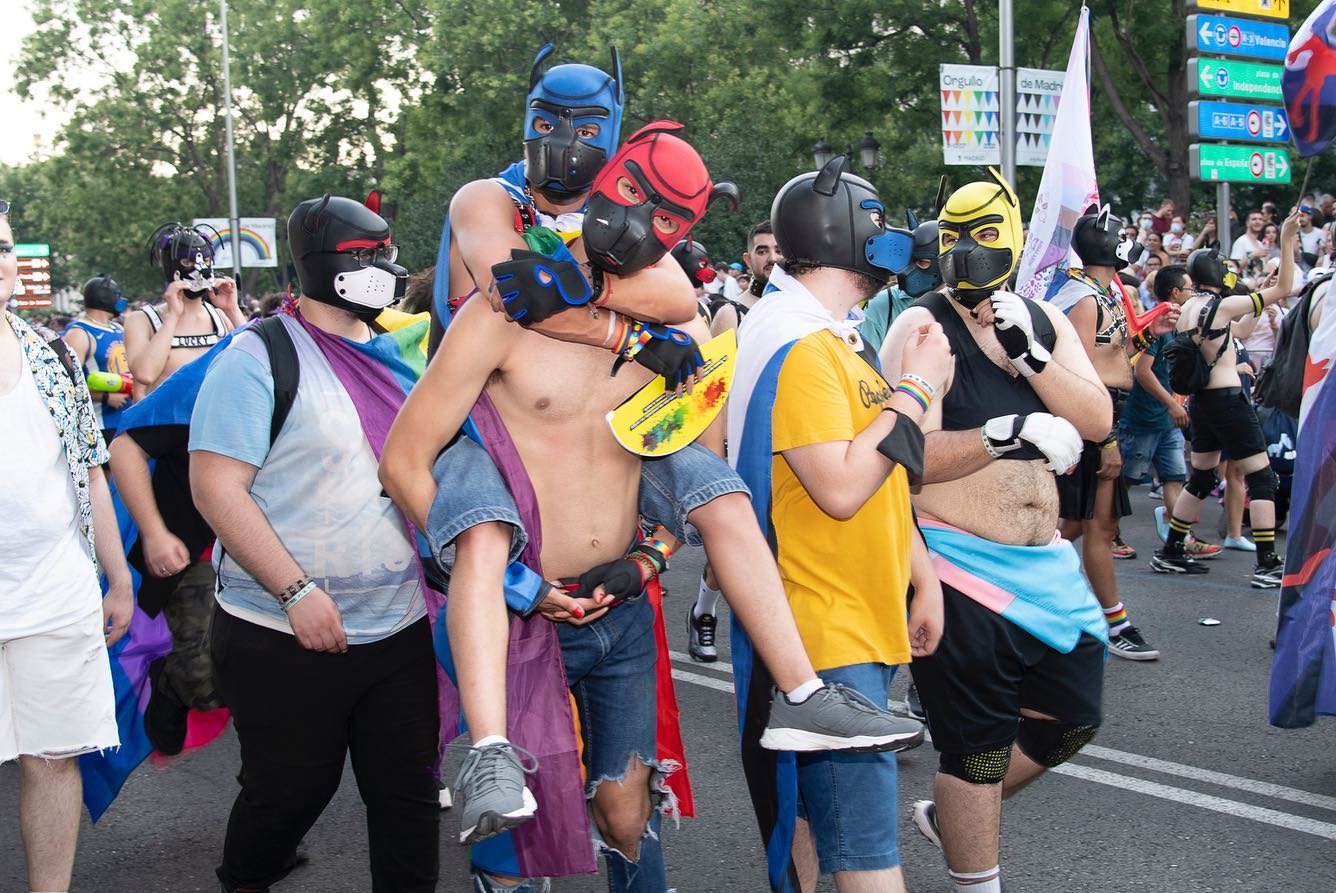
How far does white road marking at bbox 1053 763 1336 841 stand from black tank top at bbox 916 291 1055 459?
1.78 metres

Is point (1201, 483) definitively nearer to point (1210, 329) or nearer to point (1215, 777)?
point (1210, 329)

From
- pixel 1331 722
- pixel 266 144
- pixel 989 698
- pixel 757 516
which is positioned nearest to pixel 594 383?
pixel 757 516

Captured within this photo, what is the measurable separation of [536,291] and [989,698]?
1.77 meters

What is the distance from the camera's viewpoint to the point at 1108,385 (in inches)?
279

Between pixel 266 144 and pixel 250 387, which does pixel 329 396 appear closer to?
pixel 250 387

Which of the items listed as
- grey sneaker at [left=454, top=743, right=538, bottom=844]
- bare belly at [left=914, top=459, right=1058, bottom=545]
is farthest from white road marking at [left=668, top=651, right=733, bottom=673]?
grey sneaker at [left=454, top=743, right=538, bottom=844]

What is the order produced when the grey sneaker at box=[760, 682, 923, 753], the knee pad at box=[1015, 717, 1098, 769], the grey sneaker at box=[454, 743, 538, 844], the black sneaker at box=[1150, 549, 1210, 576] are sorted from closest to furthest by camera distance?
1. the grey sneaker at box=[454, 743, 538, 844]
2. the grey sneaker at box=[760, 682, 923, 753]
3. the knee pad at box=[1015, 717, 1098, 769]
4. the black sneaker at box=[1150, 549, 1210, 576]

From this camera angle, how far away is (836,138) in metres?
28.2

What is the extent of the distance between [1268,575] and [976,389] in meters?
5.57

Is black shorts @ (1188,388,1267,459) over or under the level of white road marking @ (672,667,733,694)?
over

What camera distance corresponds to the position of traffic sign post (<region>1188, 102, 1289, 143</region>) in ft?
54.7

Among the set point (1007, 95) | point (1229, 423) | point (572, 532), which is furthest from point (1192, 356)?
point (1007, 95)

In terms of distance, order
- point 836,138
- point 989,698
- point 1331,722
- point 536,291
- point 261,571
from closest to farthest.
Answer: point 536,291, point 261,571, point 989,698, point 1331,722, point 836,138

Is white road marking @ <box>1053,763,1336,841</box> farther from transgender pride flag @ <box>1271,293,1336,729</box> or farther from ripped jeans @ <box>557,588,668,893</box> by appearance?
ripped jeans @ <box>557,588,668,893</box>
